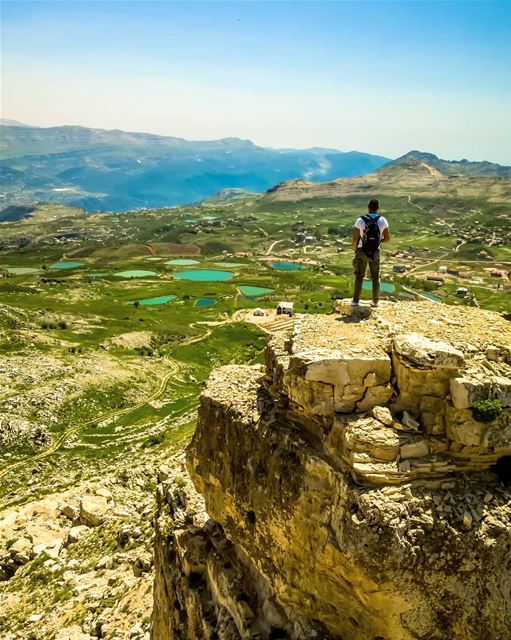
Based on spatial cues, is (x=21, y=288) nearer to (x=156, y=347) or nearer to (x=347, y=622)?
(x=156, y=347)

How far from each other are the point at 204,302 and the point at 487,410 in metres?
165

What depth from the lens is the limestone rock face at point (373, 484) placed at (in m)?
15.1

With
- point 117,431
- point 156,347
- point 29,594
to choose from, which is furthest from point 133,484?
point 156,347

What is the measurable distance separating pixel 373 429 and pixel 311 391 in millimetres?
2719

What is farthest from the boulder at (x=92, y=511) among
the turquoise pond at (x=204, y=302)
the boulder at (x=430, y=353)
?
the turquoise pond at (x=204, y=302)

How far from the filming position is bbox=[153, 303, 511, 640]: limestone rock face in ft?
49.5

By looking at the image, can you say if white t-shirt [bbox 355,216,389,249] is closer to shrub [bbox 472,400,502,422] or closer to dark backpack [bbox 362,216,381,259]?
dark backpack [bbox 362,216,381,259]

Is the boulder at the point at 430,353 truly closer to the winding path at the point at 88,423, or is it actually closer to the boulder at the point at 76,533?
the boulder at the point at 76,533

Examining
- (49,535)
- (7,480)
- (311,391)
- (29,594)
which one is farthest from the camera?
(7,480)

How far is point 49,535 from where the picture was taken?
42.8 metres

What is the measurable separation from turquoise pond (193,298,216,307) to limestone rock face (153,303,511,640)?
15111cm

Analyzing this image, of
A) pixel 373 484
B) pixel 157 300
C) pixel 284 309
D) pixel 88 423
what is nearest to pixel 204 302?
pixel 157 300

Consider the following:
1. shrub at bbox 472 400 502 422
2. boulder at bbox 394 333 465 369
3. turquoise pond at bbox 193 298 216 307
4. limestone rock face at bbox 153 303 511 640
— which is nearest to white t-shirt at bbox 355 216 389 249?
limestone rock face at bbox 153 303 511 640

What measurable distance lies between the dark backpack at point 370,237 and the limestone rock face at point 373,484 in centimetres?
310
